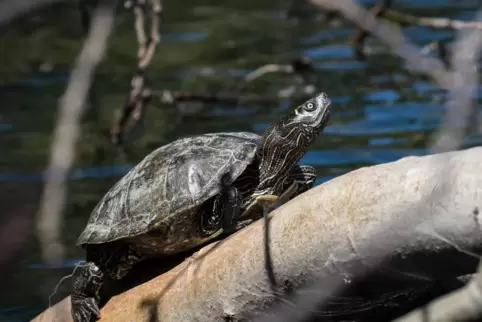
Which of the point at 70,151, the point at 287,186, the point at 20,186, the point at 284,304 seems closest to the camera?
the point at 70,151

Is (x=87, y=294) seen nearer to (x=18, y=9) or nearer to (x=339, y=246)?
(x=339, y=246)

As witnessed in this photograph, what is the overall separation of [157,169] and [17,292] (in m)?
2.05

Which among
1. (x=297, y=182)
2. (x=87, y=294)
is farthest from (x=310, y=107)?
(x=87, y=294)

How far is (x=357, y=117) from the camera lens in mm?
9195

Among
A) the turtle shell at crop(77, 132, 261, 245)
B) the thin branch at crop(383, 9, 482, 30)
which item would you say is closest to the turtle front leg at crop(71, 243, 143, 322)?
the turtle shell at crop(77, 132, 261, 245)

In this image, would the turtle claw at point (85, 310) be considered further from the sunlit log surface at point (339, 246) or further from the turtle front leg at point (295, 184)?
the turtle front leg at point (295, 184)

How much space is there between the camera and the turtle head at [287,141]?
179 inches

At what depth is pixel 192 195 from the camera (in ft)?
→ 14.4

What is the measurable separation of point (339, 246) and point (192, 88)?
703 centimetres

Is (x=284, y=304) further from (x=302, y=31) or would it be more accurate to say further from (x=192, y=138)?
(x=302, y=31)

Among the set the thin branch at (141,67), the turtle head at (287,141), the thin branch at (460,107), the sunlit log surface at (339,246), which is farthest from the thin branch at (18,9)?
the thin branch at (141,67)

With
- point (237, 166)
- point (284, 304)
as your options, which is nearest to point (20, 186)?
point (237, 166)

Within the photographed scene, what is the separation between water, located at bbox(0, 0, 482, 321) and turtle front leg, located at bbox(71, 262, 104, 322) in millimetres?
1291

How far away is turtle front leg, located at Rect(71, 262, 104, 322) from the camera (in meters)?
4.58
